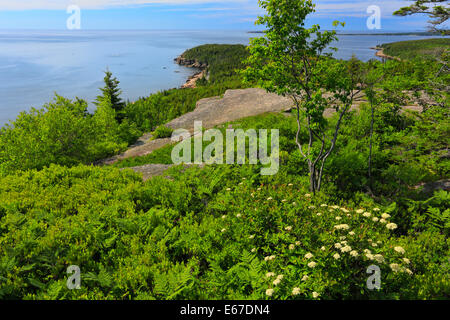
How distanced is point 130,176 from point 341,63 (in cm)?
967

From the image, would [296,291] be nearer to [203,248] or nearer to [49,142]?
[203,248]

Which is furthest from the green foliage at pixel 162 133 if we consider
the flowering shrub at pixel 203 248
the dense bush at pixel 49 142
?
the flowering shrub at pixel 203 248

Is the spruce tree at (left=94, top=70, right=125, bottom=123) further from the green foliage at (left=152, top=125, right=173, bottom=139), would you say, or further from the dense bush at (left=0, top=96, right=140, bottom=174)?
the green foliage at (left=152, top=125, right=173, bottom=139)

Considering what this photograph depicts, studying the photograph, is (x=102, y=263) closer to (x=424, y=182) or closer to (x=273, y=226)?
(x=273, y=226)

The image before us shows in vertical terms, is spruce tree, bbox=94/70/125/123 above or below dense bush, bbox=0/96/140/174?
above

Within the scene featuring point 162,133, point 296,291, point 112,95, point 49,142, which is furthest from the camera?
point 112,95

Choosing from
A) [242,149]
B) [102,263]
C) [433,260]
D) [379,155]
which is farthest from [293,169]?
[102,263]

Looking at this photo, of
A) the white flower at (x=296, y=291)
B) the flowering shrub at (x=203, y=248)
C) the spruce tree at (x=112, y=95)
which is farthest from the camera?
the spruce tree at (x=112, y=95)

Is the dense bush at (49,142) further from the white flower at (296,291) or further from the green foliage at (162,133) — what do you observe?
the white flower at (296,291)

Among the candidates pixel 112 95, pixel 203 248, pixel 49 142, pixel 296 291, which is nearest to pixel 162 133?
pixel 49 142

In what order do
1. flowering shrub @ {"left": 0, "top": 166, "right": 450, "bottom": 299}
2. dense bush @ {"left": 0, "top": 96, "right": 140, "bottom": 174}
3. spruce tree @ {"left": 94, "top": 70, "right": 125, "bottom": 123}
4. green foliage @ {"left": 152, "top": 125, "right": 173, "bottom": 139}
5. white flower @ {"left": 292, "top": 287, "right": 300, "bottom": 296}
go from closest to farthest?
1. white flower @ {"left": 292, "top": 287, "right": 300, "bottom": 296}
2. flowering shrub @ {"left": 0, "top": 166, "right": 450, "bottom": 299}
3. dense bush @ {"left": 0, "top": 96, "right": 140, "bottom": 174}
4. green foliage @ {"left": 152, "top": 125, "right": 173, "bottom": 139}
5. spruce tree @ {"left": 94, "top": 70, "right": 125, "bottom": 123}

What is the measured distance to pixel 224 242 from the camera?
6.53 meters

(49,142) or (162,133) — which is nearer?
(49,142)

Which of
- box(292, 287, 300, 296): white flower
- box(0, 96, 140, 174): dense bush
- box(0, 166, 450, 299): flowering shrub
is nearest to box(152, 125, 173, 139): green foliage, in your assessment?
box(0, 96, 140, 174): dense bush
